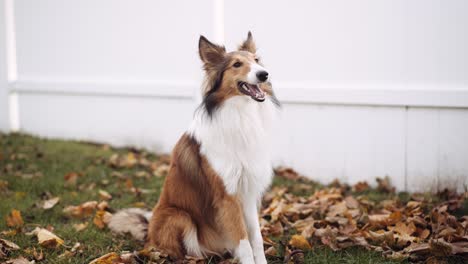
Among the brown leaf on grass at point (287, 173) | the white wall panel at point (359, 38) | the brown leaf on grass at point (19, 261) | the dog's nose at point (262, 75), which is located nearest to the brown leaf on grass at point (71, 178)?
the brown leaf on grass at point (19, 261)

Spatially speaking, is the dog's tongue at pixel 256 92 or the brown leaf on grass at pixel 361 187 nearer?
the dog's tongue at pixel 256 92

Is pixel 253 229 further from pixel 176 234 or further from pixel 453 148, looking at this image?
pixel 453 148

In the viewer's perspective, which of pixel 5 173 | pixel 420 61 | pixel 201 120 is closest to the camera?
pixel 201 120

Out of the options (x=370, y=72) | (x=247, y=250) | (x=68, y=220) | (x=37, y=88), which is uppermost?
(x=370, y=72)

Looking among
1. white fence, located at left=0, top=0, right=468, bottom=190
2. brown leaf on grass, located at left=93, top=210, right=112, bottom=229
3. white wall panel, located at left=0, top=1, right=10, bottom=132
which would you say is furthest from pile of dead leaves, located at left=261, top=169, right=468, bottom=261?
white wall panel, located at left=0, top=1, right=10, bottom=132

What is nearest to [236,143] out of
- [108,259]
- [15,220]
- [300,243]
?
[300,243]

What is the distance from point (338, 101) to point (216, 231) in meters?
2.45

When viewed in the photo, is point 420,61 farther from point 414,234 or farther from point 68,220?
point 68,220

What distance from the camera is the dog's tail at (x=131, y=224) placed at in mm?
3918

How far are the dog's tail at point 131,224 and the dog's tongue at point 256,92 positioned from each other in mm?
1484

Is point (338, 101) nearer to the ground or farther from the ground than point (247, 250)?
farther from the ground

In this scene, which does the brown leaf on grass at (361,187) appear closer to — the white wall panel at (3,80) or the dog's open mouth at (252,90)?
the dog's open mouth at (252,90)

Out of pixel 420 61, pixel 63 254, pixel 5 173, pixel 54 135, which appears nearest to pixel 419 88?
pixel 420 61

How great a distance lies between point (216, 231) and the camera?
350 cm
